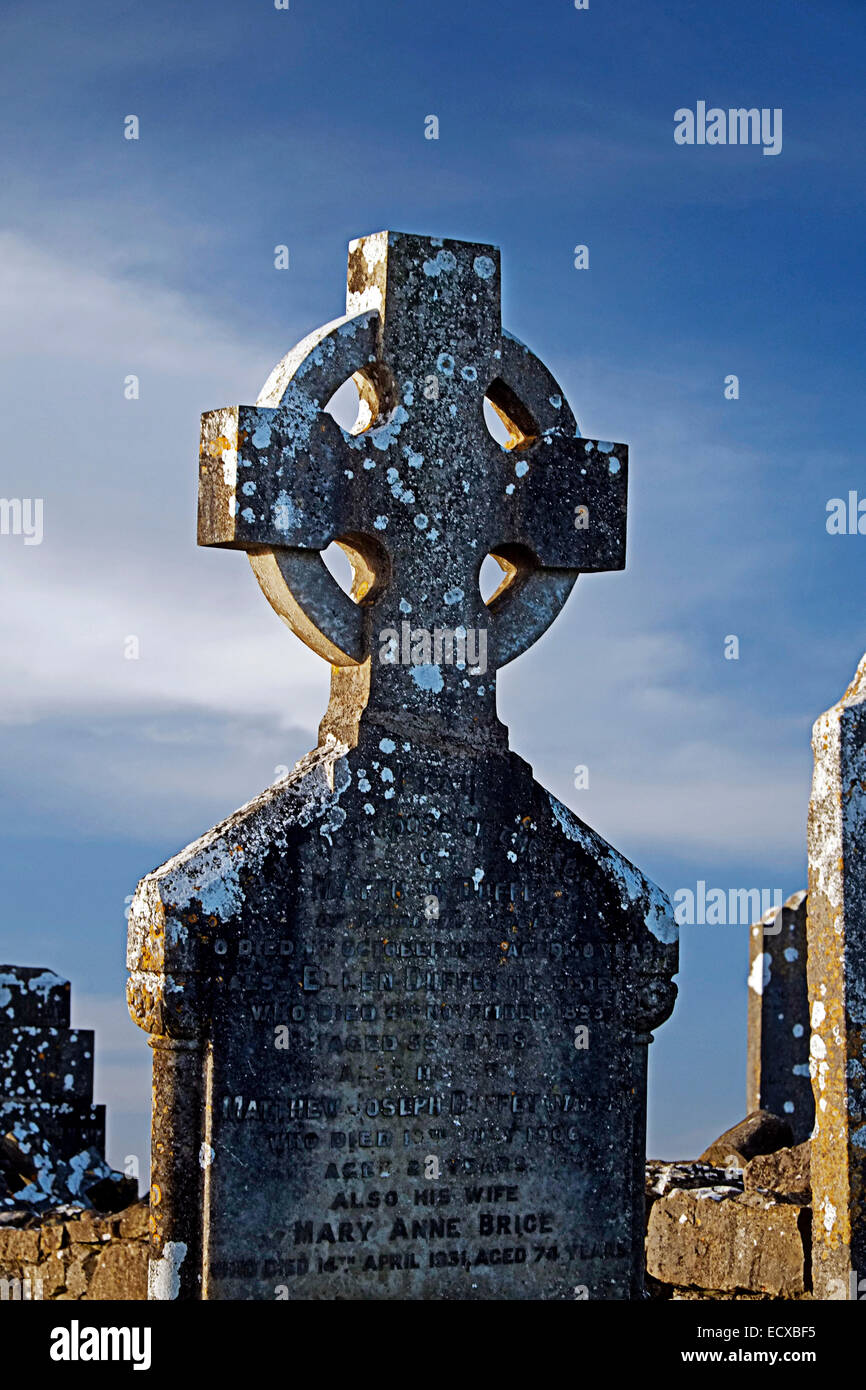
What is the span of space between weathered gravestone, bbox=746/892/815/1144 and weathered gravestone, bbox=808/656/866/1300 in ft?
24.5

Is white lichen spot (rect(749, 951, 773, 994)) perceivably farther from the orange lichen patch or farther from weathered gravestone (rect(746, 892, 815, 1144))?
the orange lichen patch

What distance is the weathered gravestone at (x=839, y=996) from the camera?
824cm

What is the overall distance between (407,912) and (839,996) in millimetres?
1788

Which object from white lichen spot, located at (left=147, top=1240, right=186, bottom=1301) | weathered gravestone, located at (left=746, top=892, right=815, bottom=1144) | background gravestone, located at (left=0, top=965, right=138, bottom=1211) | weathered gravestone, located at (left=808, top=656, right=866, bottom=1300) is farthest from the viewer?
weathered gravestone, located at (left=746, top=892, right=815, bottom=1144)

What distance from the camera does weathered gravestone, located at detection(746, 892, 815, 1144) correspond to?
1595 cm

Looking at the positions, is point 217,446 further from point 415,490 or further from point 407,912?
point 407,912

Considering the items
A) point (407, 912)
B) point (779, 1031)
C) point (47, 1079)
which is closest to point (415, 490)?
point (407, 912)

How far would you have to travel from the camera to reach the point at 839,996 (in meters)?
8.33

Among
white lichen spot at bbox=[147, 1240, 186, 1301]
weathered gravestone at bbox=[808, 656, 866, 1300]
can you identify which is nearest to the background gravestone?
white lichen spot at bbox=[147, 1240, 186, 1301]

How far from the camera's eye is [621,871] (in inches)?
351

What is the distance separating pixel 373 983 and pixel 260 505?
1.99 metres
